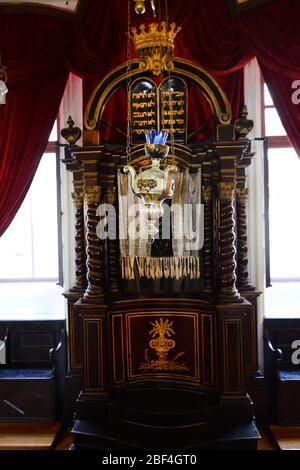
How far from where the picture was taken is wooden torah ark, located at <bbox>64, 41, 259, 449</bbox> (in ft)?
10.00

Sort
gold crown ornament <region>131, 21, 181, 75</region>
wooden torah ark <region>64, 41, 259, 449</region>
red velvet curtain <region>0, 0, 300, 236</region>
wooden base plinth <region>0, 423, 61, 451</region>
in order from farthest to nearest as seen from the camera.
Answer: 1. red velvet curtain <region>0, 0, 300, 236</region>
2. wooden base plinth <region>0, 423, 61, 451</region>
3. wooden torah ark <region>64, 41, 259, 449</region>
4. gold crown ornament <region>131, 21, 181, 75</region>

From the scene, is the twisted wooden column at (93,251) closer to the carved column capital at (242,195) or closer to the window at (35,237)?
the window at (35,237)

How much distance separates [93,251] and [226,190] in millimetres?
1121

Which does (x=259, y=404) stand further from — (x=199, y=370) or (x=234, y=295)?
(x=234, y=295)

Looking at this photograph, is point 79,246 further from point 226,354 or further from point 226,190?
point 226,354

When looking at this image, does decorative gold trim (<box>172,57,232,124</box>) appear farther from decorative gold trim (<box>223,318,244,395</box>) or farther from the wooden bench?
the wooden bench

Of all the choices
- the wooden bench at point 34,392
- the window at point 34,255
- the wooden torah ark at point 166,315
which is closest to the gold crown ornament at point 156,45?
the wooden torah ark at point 166,315

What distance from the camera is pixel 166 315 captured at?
3455 millimetres

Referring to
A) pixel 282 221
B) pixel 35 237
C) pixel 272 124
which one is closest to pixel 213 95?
pixel 272 124

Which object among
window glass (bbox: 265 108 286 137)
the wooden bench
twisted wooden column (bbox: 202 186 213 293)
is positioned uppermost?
window glass (bbox: 265 108 286 137)

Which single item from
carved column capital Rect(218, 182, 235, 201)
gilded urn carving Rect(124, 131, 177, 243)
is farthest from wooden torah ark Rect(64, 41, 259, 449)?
gilded urn carving Rect(124, 131, 177, 243)

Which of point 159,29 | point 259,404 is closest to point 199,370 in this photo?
point 259,404

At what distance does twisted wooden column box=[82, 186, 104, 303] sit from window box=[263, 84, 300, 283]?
1685mm

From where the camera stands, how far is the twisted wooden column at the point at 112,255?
133 inches
